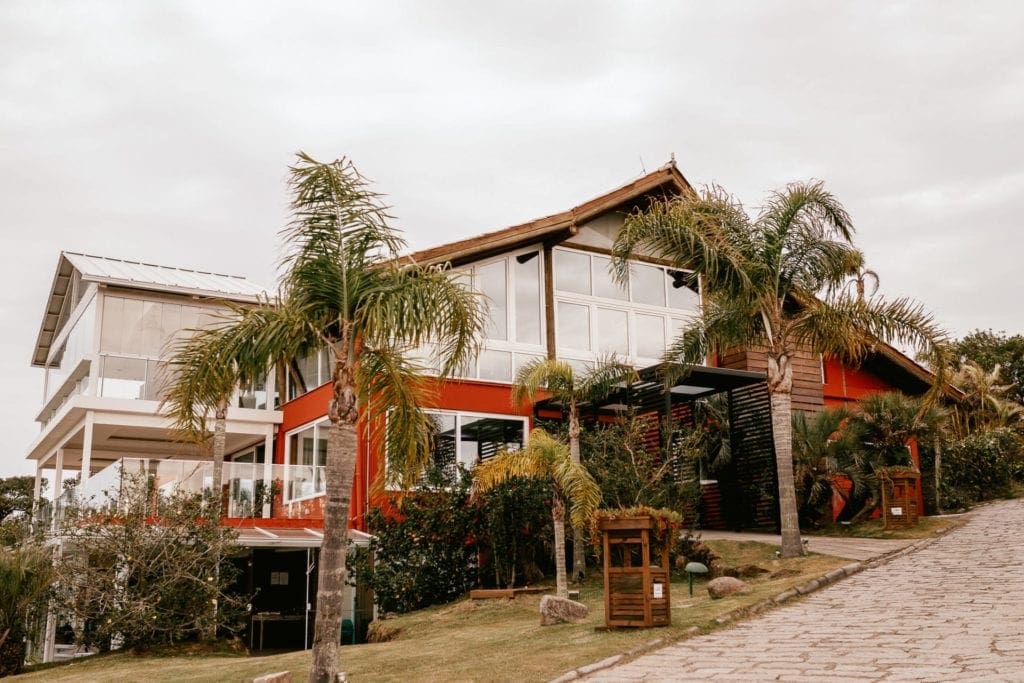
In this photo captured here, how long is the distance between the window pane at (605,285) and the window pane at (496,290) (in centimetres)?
214

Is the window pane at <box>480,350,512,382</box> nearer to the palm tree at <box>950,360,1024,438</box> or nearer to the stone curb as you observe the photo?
the stone curb

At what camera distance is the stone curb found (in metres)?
9.21

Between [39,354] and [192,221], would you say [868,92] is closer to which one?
[192,221]

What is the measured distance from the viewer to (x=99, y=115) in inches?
693

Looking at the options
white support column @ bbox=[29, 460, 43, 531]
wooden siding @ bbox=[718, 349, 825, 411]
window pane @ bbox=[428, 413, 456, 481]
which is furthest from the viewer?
wooden siding @ bbox=[718, 349, 825, 411]

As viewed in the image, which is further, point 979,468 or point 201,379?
point 979,468

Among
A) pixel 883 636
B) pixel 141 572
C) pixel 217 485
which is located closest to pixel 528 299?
pixel 217 485

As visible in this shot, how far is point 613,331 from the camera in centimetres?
2109

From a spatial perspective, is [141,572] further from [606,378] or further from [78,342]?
[78,342]

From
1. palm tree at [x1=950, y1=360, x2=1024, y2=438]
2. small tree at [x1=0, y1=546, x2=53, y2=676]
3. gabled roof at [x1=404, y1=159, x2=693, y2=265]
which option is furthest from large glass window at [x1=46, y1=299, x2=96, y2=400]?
palm tree at [x1=950, y1=360, x2=1024, y2=438]

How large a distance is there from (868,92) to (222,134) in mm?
11235

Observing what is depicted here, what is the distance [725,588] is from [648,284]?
10377 millimetres

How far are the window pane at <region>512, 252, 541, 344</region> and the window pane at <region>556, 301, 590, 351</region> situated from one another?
1.64ft

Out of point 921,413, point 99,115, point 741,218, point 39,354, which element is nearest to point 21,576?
point 99,115
